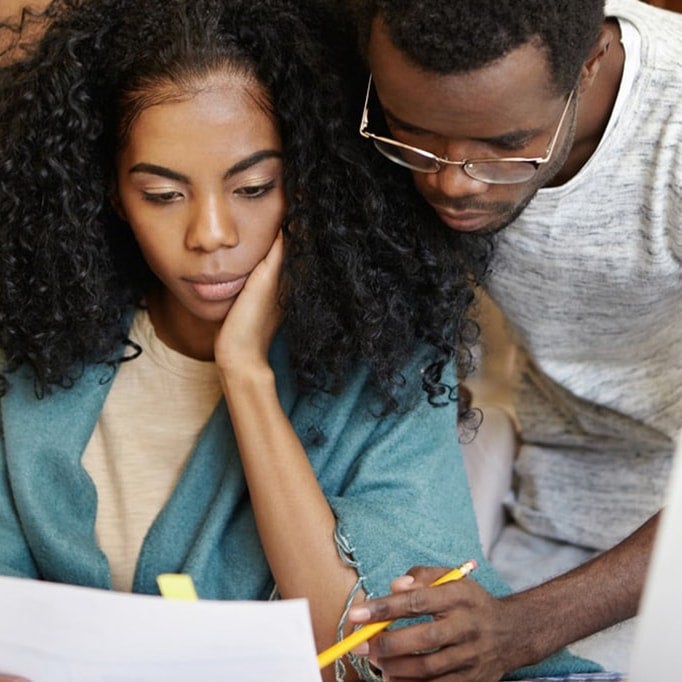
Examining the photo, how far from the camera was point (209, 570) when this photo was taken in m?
1.44

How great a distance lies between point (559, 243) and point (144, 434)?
0.57m

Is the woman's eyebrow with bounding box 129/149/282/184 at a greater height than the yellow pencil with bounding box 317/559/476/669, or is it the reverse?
the woman's eyebrow with bounding box 129/149/282/184

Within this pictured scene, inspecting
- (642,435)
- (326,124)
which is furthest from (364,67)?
(642,435)

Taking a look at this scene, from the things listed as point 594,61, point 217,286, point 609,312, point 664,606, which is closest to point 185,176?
point 217,286

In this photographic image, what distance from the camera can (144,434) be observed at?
1.54m

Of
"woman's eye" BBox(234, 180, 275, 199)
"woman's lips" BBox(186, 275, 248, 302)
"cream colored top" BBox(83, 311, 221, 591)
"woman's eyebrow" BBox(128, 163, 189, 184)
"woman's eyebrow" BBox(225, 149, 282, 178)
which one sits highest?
"woman's eyebrow" BBox(225, 149, 282, 178)

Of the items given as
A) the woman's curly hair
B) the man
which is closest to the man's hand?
the man

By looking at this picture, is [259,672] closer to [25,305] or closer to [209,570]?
[209,570]

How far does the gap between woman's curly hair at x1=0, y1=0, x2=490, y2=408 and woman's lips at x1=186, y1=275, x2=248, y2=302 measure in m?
0.06

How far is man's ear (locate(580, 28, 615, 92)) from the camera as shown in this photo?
1.31m

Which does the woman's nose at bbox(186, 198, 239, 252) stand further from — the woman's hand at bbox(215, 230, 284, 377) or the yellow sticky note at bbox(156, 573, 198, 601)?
the yellow sticky note at bbox(156, 573, 198, 601)

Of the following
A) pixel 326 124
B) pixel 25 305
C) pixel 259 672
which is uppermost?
pixel 326 124

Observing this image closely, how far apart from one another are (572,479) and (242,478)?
65cm

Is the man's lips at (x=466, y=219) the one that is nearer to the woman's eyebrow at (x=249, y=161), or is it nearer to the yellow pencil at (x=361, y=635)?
the woman's eyebrow at (x=249, y=161)
